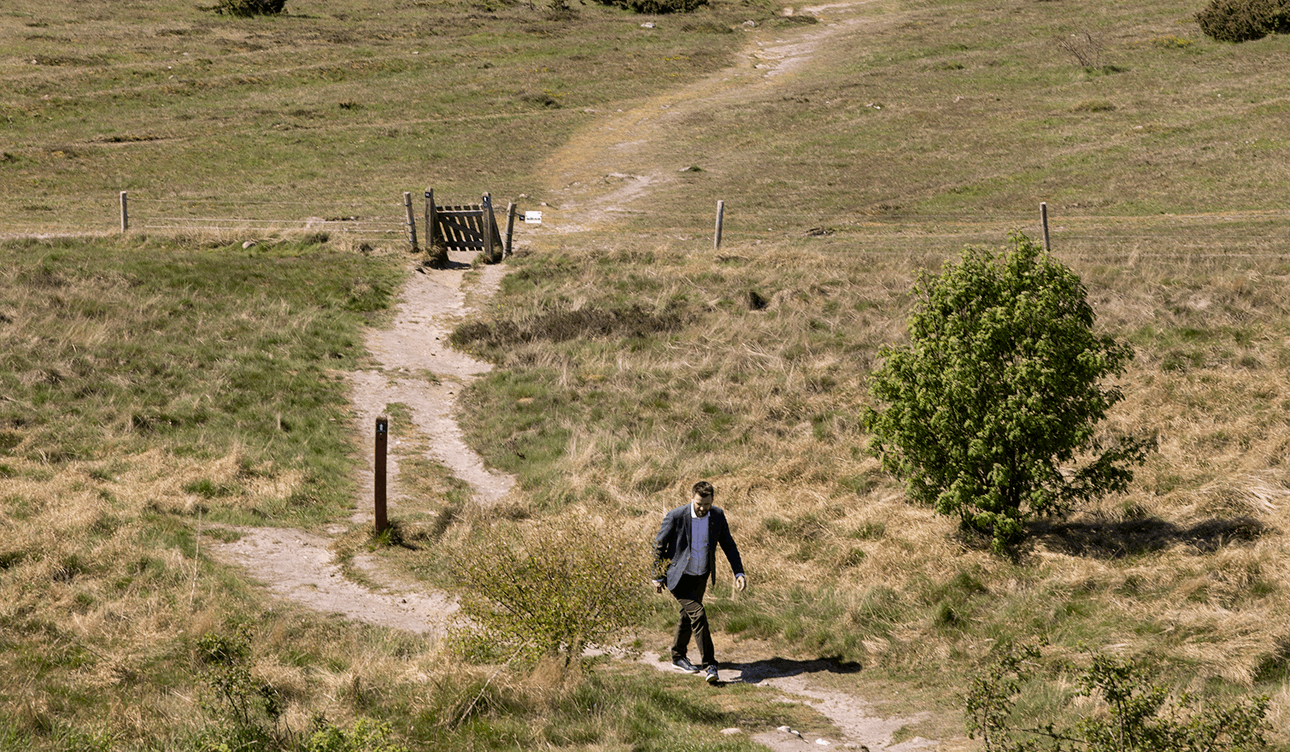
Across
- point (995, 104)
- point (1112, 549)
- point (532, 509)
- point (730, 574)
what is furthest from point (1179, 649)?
point (995, 104)

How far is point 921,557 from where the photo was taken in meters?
10.3

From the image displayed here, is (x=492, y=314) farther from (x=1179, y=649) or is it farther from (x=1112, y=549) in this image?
(x=1179, y=649)

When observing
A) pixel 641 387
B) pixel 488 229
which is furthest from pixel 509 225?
pixel 641 387

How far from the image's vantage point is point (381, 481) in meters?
11.5

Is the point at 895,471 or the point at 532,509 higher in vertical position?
the point at 895,471

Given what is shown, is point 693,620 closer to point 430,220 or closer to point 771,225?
point 430,220

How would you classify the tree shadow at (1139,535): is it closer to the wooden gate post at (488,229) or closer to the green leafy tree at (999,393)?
the green leafy tree at (999,393)

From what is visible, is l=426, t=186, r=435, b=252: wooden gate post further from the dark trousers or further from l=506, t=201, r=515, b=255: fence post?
the dark trousers

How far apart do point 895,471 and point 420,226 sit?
69.4 feet

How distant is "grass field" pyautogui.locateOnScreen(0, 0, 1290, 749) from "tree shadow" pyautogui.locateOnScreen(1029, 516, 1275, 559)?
6cm

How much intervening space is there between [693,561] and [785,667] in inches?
49.7

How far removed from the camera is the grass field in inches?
296

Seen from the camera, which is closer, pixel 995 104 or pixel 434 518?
pixel 434 518

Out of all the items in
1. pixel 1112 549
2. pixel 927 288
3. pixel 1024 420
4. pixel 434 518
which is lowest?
pixel 434 518
